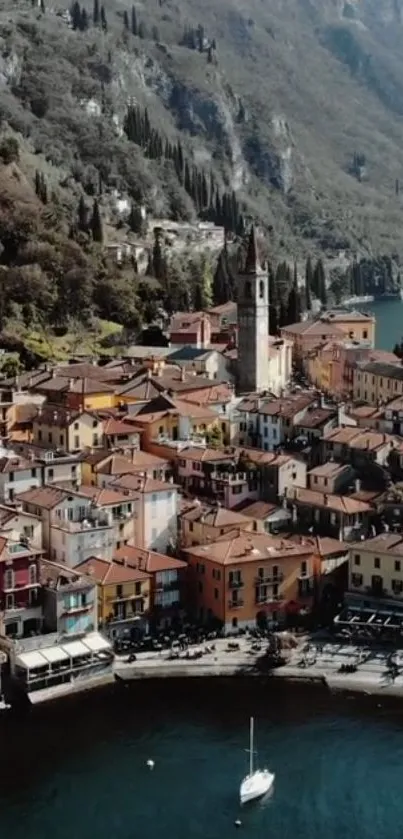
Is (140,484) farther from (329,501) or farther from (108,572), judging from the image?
(329,501)

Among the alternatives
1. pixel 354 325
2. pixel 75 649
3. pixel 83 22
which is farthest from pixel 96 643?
pixel 83 22

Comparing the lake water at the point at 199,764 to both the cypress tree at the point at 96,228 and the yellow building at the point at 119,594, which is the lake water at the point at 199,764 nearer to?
the yellow building at the point at 119,594

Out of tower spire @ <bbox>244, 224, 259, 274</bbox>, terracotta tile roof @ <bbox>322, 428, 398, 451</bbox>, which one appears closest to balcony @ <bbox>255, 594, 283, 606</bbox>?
terracotta tile roof @ <bbox>322, 428, 398, 451</bbox>

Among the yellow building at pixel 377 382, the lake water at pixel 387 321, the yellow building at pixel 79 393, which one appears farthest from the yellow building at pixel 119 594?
the lake water at pixel 387 321

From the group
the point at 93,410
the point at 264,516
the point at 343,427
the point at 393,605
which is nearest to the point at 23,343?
the point at 93,410

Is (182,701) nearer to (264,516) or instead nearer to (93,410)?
(264,516)
